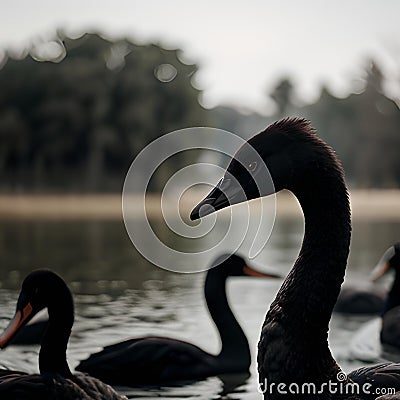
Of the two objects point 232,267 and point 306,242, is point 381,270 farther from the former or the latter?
point 306,242

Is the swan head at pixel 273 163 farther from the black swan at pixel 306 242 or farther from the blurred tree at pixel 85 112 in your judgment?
the blurred tree at pixel 85 112

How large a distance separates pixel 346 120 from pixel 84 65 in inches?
532

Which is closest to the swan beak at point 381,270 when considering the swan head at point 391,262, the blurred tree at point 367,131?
the swan head at point 391,262

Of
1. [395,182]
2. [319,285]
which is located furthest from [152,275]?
[395,182]

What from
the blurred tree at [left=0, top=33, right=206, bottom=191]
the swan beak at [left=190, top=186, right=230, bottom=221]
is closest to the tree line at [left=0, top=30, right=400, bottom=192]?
the blurred tree at [left=0, top=33, right=206, bottom=191]

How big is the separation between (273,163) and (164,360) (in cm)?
290

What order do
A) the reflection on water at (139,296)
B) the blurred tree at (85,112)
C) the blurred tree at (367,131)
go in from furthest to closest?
1. the blurred tree at (367,131)
2. the blurred tree at (85,112)
3. the reflection on water at (139,296)

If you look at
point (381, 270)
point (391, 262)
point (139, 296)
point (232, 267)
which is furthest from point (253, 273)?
point (139, 296)

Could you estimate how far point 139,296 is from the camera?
9.55 metres

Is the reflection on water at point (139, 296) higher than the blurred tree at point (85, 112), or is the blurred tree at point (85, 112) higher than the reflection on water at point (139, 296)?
the blurred tree at point (85, 112)

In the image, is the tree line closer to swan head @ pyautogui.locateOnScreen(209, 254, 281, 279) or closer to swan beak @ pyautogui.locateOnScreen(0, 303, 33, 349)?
swan head @ pyautogui.locateOnScreen(209, 254, 281, 279)

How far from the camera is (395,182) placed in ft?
134

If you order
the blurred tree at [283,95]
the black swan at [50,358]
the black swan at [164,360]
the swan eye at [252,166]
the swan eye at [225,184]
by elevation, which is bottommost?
the black swan at [164,360]

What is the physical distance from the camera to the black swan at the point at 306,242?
9.64 ft
